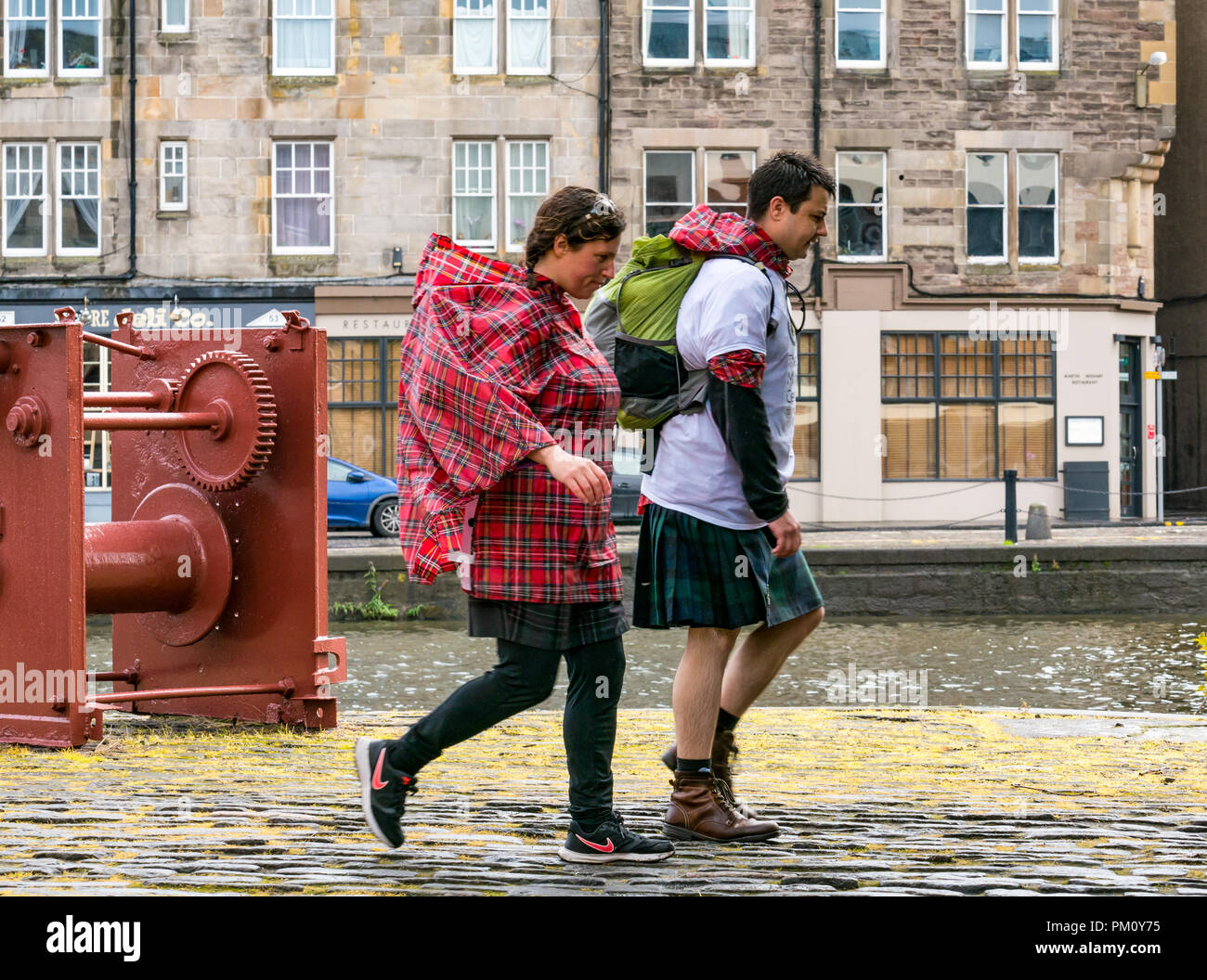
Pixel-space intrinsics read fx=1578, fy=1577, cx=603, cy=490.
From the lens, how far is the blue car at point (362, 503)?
21.2 metres

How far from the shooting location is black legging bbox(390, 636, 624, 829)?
12.2ft

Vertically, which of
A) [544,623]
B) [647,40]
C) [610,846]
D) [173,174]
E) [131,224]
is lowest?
[610,846]

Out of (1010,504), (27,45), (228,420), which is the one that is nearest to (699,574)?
(228,420)

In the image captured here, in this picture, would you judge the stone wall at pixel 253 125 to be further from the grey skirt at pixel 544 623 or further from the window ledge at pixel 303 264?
the grey skirt at pixel 544 623

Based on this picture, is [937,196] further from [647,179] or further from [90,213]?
[90,213]

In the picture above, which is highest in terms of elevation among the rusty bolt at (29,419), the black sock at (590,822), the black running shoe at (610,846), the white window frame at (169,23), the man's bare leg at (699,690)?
the white window frame at (169,23)

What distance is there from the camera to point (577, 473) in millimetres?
3537

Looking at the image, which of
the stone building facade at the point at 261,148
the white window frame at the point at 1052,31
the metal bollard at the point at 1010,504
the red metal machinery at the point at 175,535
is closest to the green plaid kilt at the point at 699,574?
the red metal machinery at the point at 175,535

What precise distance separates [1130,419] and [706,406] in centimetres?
2596

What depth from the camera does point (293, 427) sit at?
5.93 meters

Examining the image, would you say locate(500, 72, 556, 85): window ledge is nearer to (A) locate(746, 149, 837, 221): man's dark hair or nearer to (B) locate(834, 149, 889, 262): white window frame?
(B) locate(834, 149, 889, 262): white window frame

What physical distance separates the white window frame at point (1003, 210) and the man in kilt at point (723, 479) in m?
23.7
